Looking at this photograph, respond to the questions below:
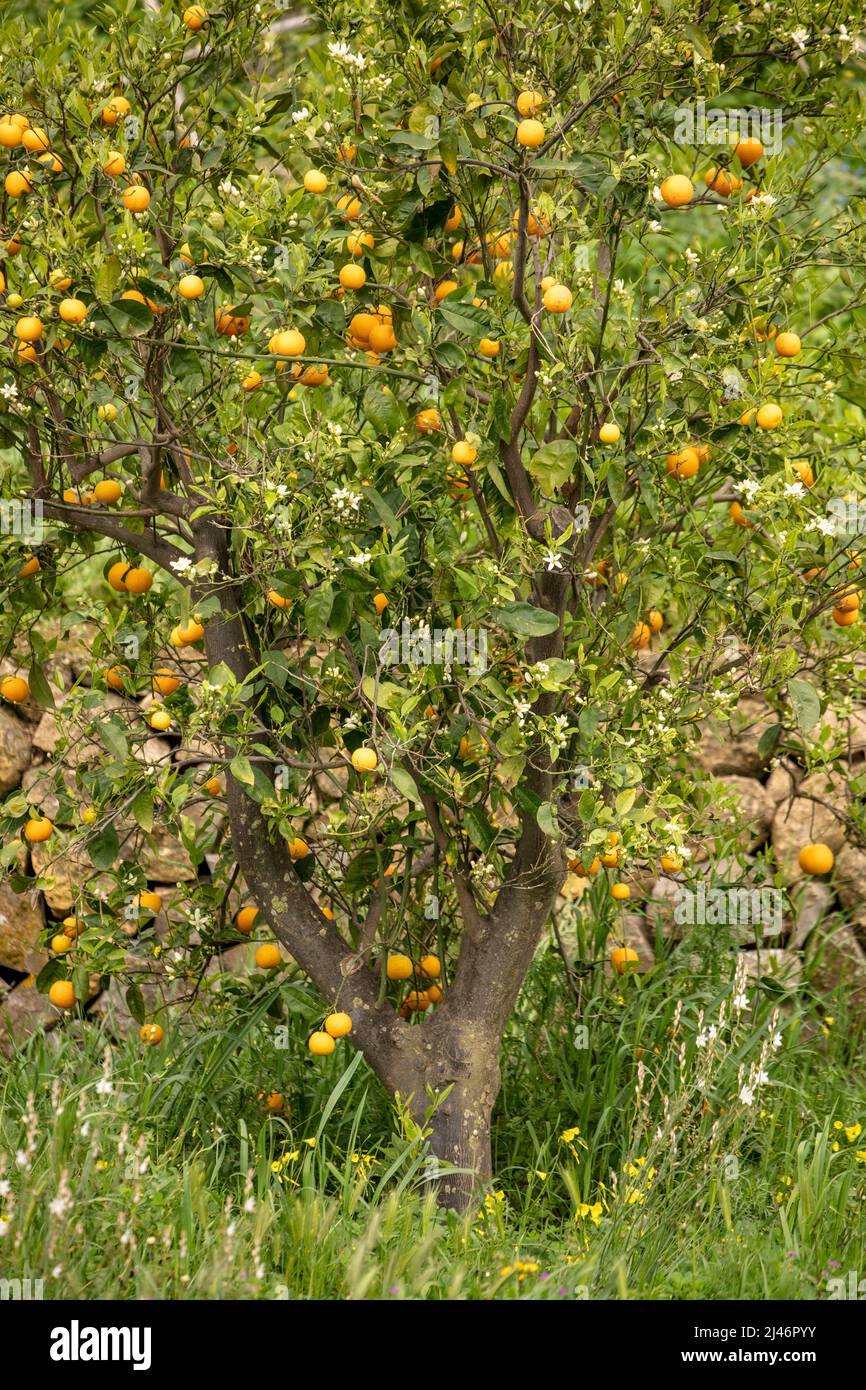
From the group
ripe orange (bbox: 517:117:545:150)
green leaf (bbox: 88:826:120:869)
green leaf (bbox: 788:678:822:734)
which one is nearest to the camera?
ripe orange (bbox: 517:117:545:150)

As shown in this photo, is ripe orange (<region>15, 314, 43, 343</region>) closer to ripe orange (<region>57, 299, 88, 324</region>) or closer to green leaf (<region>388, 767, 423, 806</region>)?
ripe orange (<region>57, 299, 88, 324</region>)

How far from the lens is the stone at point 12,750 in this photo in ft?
15.4

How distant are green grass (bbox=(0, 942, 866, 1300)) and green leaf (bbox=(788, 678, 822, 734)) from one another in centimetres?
77

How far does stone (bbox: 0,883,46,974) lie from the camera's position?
A: 14.9 ft

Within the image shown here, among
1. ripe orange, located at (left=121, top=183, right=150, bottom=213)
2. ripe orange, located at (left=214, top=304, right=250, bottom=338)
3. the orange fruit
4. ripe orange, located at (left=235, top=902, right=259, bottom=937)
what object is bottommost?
ripe orange, located at (left=235, top=902, right=259, bottom=937)

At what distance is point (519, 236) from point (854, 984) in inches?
113

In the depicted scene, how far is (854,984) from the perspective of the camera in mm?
4332

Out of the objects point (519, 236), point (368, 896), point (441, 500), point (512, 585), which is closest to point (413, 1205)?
point (368, 896)

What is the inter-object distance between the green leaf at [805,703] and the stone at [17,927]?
288cm

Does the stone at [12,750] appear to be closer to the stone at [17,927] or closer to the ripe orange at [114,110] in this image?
the stone at [17,927]

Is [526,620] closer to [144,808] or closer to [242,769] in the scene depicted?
[242,769]

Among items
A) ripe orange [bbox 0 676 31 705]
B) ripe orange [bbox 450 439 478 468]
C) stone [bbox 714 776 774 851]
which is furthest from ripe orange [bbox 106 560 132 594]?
stone [bbox 714 776 774 851]

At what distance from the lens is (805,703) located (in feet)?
9.06

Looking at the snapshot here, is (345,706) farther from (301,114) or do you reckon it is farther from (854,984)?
(854,984)
